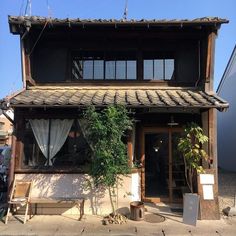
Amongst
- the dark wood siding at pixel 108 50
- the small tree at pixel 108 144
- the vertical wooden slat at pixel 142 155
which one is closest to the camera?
the small tree at pixel 108 144

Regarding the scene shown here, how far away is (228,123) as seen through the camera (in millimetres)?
25422

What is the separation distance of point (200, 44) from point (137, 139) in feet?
12.8

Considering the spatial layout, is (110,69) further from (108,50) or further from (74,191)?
(74,191)

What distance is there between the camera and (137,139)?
35.9 feet

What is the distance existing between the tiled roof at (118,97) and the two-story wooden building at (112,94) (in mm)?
29

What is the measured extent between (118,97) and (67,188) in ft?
10.1

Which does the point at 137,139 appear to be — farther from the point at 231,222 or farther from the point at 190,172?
the point at 231,222

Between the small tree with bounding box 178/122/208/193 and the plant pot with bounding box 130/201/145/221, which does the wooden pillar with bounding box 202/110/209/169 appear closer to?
the small tree with bounding box 178/122/208/193

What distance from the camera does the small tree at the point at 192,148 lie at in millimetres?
9492

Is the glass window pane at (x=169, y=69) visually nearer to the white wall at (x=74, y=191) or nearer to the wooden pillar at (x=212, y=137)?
the wooden pillar at (x=212, y=137)

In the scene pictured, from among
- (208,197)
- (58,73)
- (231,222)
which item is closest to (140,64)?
(58,73)

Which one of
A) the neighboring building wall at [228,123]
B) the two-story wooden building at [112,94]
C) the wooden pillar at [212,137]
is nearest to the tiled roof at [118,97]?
the two-story wooden building at [112,94]

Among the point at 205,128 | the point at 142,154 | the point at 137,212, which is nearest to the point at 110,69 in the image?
the point at 142,154

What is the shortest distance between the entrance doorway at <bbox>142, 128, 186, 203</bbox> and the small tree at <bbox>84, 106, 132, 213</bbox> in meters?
2.10
